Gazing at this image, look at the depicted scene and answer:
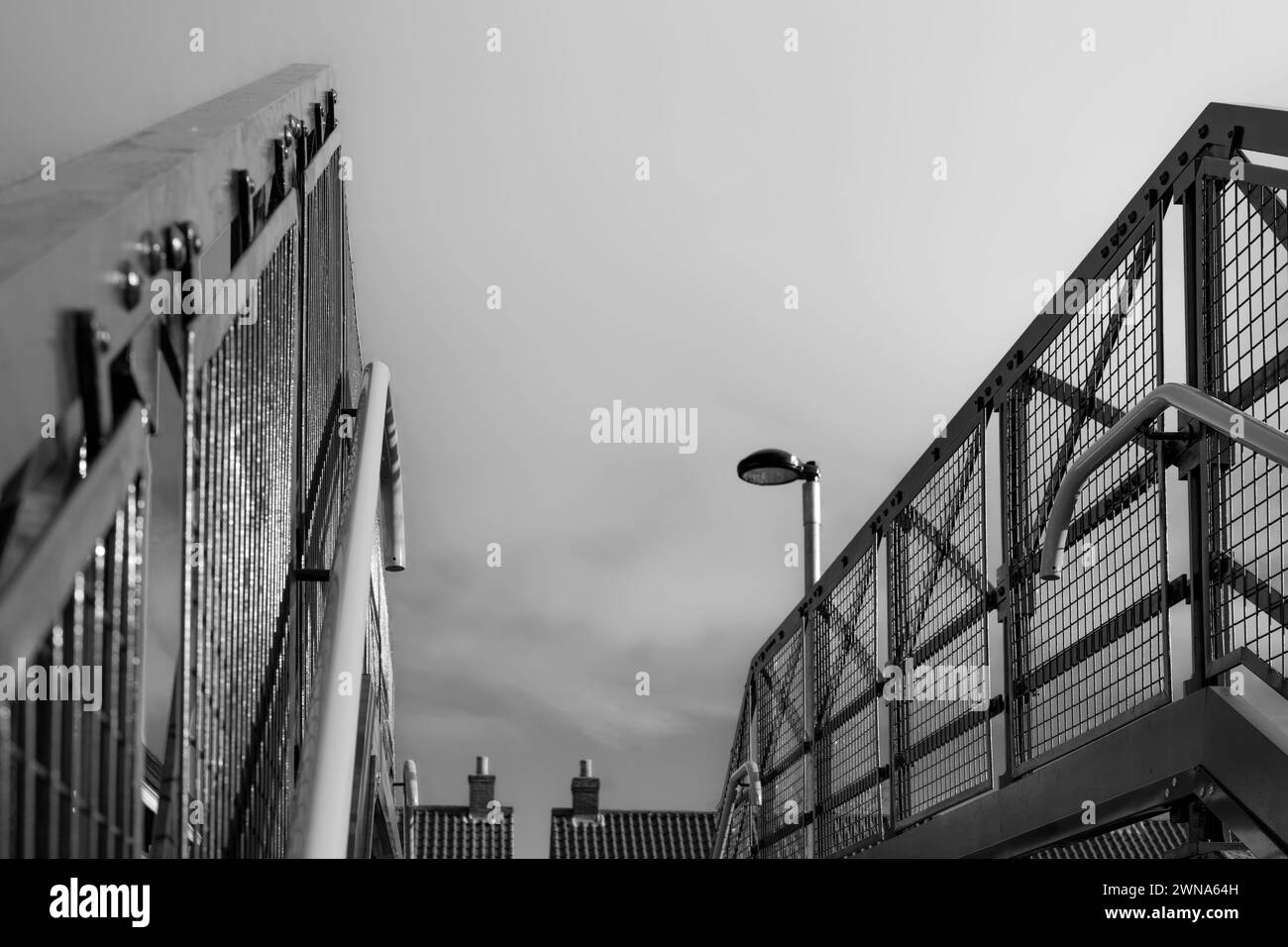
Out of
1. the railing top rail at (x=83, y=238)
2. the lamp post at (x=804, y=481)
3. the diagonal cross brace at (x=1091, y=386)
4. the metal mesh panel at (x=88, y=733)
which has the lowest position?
the metal mesh panel at (x=88, y=733)

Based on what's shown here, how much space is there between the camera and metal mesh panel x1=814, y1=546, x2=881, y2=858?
246 inches

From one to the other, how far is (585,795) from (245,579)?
25.4m

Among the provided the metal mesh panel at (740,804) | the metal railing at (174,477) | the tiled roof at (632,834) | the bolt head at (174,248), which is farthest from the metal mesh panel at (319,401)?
the tiled roof at (632,834)

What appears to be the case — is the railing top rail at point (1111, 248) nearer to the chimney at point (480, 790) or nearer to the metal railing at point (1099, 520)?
the metal railing at point (1099, 520)

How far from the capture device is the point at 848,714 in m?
6.80

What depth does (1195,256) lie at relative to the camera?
335cm

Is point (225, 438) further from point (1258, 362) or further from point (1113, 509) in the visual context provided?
point (1113, 509)

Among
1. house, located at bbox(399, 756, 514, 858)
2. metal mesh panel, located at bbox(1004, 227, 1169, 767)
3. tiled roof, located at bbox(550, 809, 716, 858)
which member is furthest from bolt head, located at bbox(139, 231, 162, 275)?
tiled roof, located at bbox(550, 809, 716, 858)

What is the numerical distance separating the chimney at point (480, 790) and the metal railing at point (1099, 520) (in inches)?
869

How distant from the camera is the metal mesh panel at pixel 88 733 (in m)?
1.31

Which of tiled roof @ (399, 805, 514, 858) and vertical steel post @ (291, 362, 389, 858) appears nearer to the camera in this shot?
vertical steel post @ (291, 362, 389, 858)

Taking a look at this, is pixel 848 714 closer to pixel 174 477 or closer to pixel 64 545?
pixel 174 477

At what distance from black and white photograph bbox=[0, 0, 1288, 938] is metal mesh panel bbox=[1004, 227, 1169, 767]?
18mm

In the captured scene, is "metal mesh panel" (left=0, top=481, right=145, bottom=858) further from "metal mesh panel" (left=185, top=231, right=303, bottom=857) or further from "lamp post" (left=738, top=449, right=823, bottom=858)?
"lamp post" (left=738, top=449, right=823, bottom=858)
